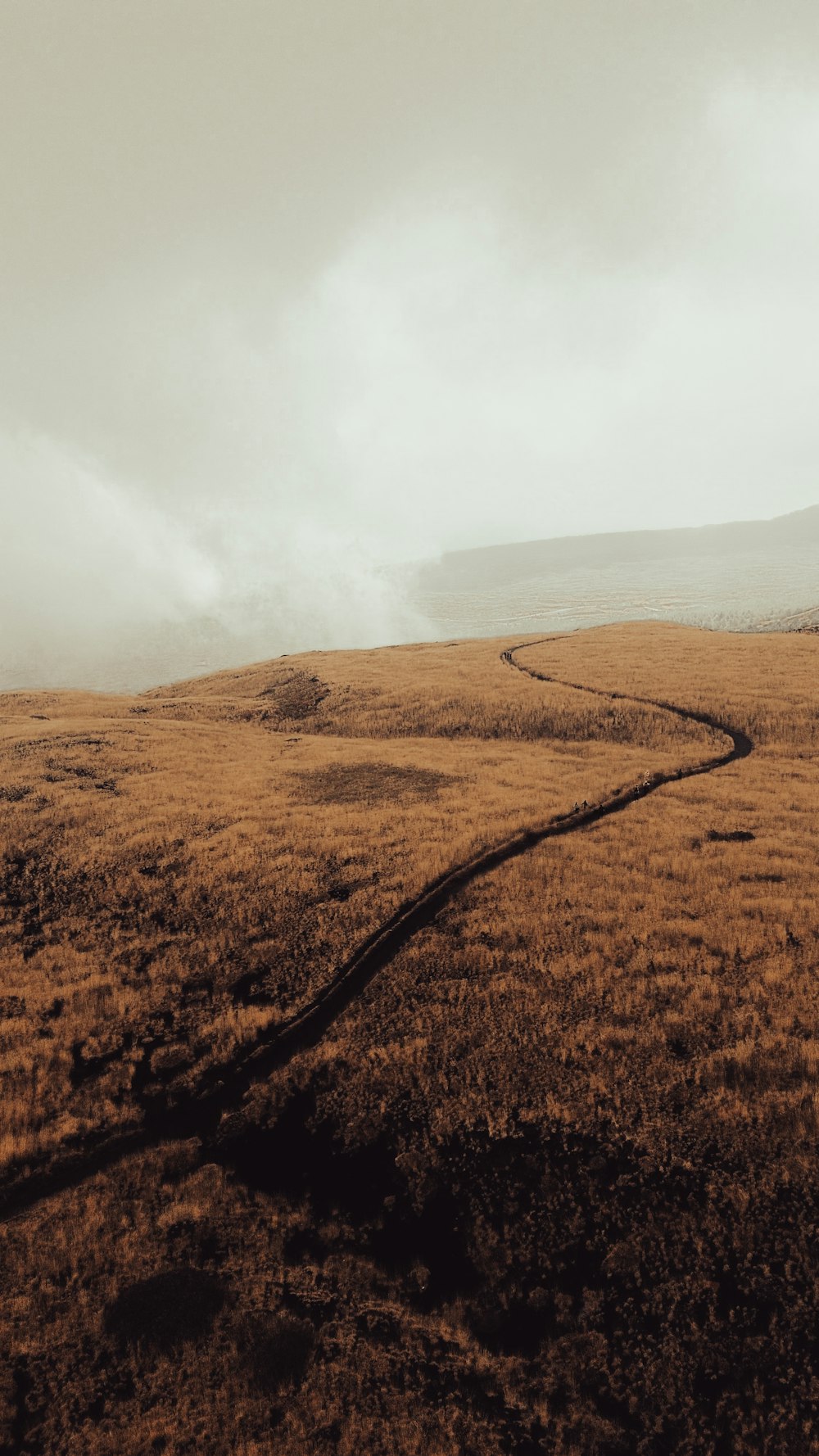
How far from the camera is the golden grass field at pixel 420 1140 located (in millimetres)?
7461

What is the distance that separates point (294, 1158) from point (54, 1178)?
395 centimetres

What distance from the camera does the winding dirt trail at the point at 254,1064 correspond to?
10.2 m

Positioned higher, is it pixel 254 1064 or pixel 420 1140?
pixel 254 1064

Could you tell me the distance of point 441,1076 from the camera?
11594 mm

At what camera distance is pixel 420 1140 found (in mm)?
10594

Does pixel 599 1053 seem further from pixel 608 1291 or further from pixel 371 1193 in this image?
pixel 371 1193

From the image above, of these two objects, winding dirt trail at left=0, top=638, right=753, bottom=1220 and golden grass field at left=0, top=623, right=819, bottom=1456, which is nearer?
golden grass field at left=0, top=623, right=819, bottom=1456

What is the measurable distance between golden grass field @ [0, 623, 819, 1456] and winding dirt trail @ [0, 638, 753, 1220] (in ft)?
0.55

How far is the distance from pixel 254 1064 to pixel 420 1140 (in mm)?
3771

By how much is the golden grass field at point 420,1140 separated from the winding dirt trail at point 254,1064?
167mm

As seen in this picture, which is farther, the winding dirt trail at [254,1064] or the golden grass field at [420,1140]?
the winding dirt trail at [254,1064]

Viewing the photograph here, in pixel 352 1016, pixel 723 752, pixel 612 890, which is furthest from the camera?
pixel 723 752

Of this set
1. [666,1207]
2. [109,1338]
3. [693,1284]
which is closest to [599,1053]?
[666,1207]

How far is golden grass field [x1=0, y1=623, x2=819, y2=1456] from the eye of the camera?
7.46m
